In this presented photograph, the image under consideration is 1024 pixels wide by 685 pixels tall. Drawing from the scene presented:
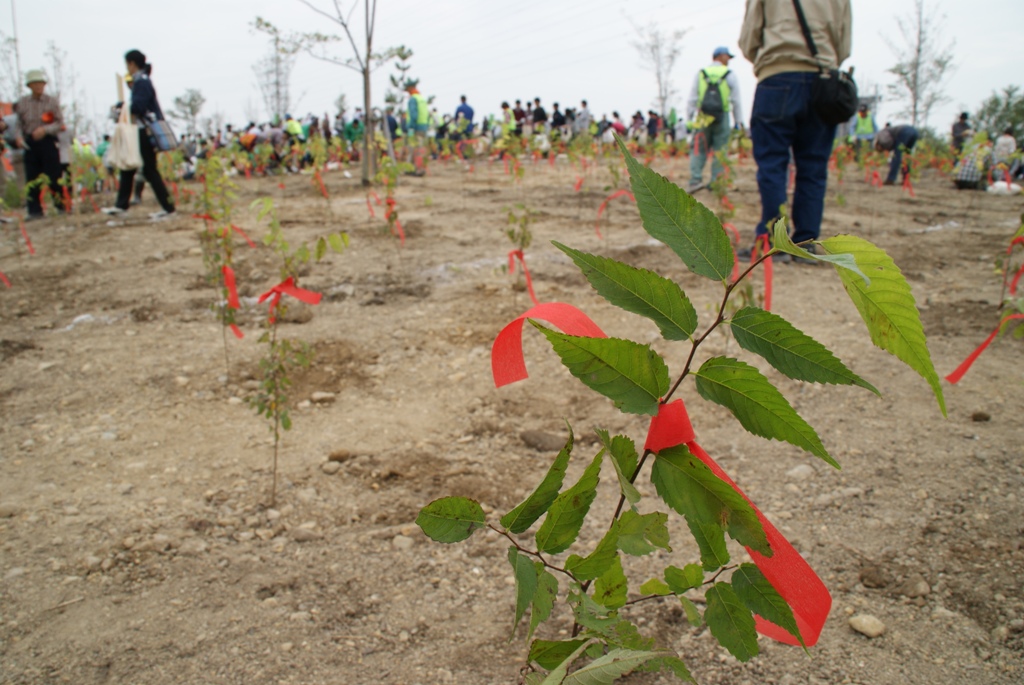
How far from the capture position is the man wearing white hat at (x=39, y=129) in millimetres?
7238

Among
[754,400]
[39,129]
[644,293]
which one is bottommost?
[754,400]

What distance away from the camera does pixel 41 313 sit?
4.16 m

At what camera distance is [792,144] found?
4.36 meters

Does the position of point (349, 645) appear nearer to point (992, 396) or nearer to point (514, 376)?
point (514, 376)

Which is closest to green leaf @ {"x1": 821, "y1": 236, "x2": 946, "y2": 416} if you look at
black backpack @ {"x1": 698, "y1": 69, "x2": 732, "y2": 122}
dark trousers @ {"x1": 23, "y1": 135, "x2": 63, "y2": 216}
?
black backpack @ {"x1": 698, "y1": 69, "x2": 732, "y2": 122}

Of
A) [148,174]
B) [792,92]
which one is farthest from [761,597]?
[148,174]

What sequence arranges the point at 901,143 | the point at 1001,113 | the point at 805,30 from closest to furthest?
1. the point at 805,30
2. the point at 901,143
3. the point at 1001,113

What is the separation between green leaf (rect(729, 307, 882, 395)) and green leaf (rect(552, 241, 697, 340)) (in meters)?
0.05

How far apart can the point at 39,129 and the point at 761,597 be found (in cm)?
882

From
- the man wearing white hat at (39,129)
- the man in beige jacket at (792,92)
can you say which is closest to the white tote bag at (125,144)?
the man wearing white hat at (39,129)

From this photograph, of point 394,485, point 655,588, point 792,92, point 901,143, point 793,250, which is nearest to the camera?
point 793,250

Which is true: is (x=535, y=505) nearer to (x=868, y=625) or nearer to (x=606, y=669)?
(x=606, y=669)

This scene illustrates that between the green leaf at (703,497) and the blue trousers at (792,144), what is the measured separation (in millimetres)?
3915

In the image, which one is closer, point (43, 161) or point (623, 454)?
point (623, 454)
